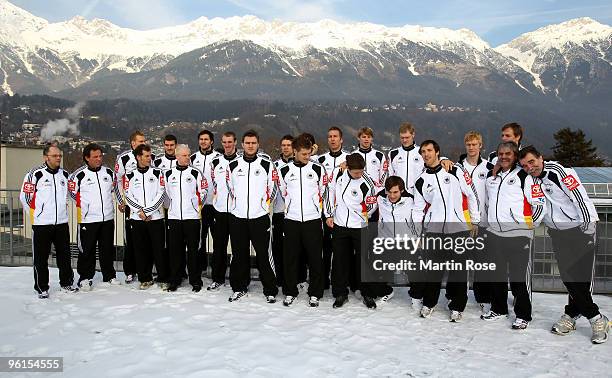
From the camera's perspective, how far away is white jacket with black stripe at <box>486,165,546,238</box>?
5.16m

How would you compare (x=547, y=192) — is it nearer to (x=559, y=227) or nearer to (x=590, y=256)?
(x=559, y=227)

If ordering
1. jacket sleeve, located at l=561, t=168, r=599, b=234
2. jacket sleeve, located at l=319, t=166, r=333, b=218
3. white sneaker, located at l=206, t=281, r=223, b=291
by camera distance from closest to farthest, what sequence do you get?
jacket sleeve, located at l=561, t=168, r=599, b=234 < jacket sleeve, located at l=319, t=166, r=333, b=218 < white sneaker, located at l=206, t=281, r=223, b=291

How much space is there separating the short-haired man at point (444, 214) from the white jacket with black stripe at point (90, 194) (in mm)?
4161

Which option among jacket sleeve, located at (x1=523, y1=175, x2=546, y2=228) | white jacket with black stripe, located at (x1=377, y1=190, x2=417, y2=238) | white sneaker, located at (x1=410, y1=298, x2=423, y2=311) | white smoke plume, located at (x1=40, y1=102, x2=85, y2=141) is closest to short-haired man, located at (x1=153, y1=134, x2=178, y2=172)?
white jacket with black stripe, located at (x1=377, y1=190, x2=417, y2=238)

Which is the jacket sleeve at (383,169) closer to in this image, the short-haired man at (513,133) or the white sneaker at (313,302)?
the short-haired man at (513,133)

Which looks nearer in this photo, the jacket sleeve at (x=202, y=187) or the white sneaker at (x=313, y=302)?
the white sneaker at (x=313, y=302)

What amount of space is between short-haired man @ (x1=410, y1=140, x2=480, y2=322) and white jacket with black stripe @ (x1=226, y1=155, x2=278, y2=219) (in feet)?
6.07

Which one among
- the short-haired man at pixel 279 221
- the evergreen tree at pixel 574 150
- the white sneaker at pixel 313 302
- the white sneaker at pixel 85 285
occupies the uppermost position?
the evergreen tree at pixel 574 150

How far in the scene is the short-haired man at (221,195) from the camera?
254 inches

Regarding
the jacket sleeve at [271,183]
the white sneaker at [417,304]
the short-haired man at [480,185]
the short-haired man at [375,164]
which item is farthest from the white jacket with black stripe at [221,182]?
the short-haired man at [480,185]

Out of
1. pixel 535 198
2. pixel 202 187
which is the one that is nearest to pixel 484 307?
pixel 535 198

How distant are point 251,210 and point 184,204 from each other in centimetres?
98

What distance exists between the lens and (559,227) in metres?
5.08

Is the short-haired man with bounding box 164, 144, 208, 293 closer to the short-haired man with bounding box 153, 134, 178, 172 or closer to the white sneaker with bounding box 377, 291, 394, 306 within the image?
the short-haired man with bounding box 153, 134, 178, 172
